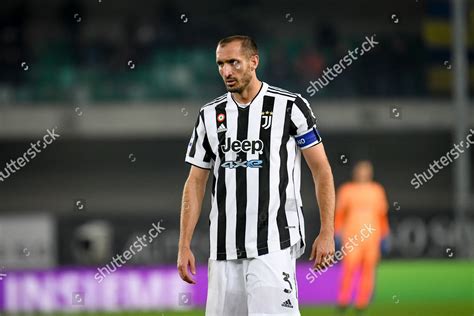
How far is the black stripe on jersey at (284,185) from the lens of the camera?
5.49 metres

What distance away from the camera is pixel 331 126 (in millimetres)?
22438

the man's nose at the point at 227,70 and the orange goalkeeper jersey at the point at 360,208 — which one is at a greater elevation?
the man's nose at the point at 227,70

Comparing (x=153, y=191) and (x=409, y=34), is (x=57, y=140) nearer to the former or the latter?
(x=153, y=191)

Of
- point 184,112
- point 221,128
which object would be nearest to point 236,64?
point 221,128

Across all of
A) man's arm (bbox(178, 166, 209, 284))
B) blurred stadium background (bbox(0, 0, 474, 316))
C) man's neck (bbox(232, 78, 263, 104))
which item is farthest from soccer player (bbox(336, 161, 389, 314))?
man's neck (bbox(232, 78, 263, 104))

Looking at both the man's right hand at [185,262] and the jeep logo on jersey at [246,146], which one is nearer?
the jeep logo on jersey at [246,146]

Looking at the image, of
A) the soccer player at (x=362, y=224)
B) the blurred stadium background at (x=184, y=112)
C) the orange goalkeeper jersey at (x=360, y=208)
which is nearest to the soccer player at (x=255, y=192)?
the soccer player at (x=362, y=224)

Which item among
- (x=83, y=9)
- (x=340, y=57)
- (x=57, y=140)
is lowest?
(x=57, y=140)

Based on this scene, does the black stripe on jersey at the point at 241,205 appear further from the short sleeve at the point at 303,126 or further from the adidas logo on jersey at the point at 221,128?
the short sleeve at the point at 303,126

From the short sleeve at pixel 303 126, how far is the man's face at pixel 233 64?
338 millimetres

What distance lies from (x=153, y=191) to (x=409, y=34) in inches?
270

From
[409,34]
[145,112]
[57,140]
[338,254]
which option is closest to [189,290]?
[338,254]

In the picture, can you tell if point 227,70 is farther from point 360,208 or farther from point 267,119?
point 360,208

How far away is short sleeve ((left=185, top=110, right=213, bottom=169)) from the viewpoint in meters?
5.71
